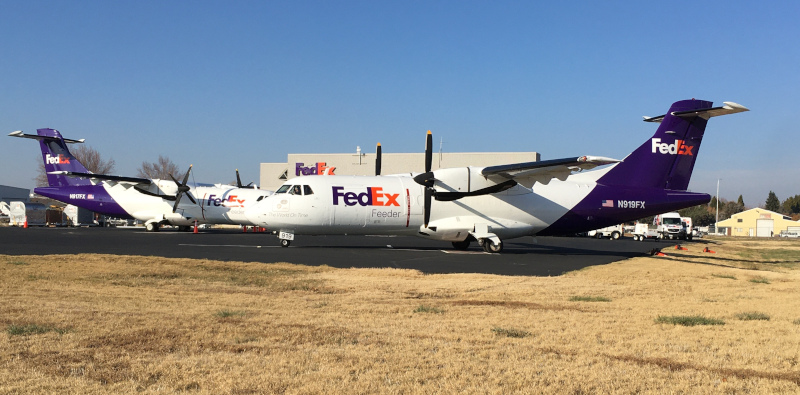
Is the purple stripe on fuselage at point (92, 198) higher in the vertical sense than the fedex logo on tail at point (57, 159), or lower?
lower

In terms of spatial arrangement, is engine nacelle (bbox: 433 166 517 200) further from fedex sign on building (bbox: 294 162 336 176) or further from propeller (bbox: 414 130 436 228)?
fedex sign on building (bbox: 294 162 336 176)

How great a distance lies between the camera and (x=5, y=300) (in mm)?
8086

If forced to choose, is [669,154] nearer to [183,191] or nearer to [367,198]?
[367,198]

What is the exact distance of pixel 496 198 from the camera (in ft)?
78.2

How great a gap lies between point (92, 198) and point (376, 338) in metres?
40.7

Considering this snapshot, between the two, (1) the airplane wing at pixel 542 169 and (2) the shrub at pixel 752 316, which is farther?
(1) the airplane wing at pixel 542 169

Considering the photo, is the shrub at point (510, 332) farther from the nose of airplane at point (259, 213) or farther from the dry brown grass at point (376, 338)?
the nose of airplane at point (259, 213)

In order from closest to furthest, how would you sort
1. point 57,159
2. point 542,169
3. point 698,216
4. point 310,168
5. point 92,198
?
point 542,169 → point 92,198 → point 57,159 → point 310,168 → point 698,216

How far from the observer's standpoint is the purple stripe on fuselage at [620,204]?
2422 centimetres

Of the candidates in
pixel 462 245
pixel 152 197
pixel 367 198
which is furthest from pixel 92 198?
pixel 462 245

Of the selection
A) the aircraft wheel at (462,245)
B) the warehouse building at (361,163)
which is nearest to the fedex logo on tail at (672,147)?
the aircraft wheel at (462,245)

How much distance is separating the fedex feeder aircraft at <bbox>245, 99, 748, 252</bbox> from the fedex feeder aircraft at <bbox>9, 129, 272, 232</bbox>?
15099 millimetres

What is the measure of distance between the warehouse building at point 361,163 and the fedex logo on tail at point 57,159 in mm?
28124

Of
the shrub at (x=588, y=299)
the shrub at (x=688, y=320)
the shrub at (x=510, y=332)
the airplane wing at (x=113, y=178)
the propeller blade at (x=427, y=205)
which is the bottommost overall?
the shrub at (x=588, y=299)
